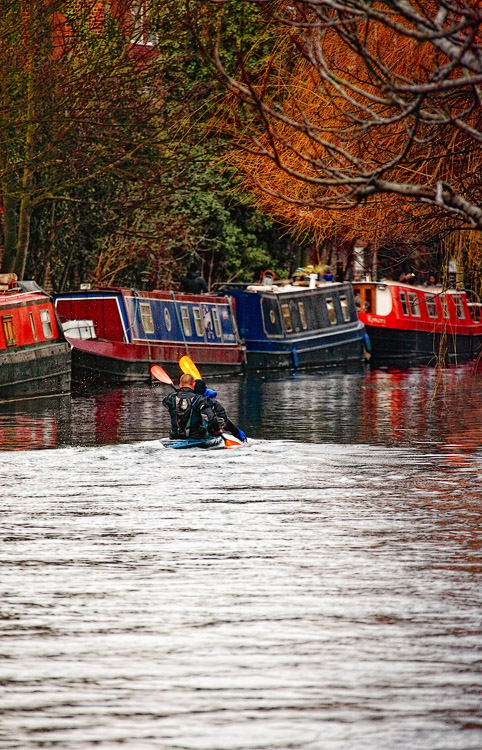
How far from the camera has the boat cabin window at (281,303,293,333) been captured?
148 feet

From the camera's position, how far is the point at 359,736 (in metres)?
Answer: 7.85

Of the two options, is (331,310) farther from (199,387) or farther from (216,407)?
(199,387)

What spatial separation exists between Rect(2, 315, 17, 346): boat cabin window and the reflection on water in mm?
1408

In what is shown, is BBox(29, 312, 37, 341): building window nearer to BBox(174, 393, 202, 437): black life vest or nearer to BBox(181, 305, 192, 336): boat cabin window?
BBox(181, 305, 192, 336): boat cabin window

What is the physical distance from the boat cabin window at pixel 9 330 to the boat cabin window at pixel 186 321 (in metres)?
9.02

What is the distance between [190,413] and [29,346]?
39.4 ft

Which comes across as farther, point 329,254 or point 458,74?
point 329,254

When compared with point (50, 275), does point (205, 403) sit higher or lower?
lower

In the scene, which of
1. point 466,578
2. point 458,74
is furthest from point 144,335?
point 466,578

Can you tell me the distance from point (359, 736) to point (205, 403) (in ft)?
44.1

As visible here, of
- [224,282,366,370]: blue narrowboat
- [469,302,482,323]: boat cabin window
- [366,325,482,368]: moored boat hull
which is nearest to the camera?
[224,282,366,370]: blue narrowboat

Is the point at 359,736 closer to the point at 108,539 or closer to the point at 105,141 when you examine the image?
A: the point at 108,539

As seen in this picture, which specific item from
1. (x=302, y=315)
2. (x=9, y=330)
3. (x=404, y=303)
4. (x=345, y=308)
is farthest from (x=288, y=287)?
(x=9, y=330)

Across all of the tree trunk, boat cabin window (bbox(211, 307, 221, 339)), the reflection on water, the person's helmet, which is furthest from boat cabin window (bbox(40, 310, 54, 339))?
the person's helmet
